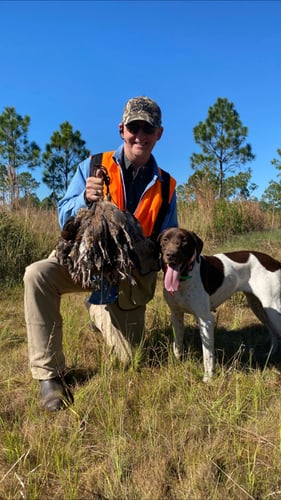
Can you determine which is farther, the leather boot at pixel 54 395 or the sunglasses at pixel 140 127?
the sunglasses at pixel 140 127

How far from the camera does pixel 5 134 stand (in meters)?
25.9

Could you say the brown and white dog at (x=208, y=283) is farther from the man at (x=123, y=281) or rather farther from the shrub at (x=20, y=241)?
the shrub at (x=20, y=241)

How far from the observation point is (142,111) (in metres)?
3.15

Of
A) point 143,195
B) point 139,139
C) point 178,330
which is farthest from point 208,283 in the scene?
point 139,139

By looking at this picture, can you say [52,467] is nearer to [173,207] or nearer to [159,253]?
[159,253]

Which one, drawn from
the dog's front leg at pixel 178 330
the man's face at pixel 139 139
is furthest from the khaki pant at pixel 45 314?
the man's face at pixel 139 139

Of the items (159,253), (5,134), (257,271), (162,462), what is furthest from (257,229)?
(5,134)

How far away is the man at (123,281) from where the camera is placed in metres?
2.79

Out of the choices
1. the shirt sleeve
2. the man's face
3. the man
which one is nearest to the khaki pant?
the man

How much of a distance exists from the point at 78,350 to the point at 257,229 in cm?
827

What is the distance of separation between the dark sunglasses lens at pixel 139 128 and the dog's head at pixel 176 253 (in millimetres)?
819

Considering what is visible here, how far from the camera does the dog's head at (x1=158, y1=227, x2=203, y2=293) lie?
2.94 m

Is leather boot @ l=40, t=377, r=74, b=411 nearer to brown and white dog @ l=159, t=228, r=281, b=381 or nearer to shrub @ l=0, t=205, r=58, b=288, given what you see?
brown and white dog @ l=159, t=228, r=281, b=381

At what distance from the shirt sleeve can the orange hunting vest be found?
10cm
